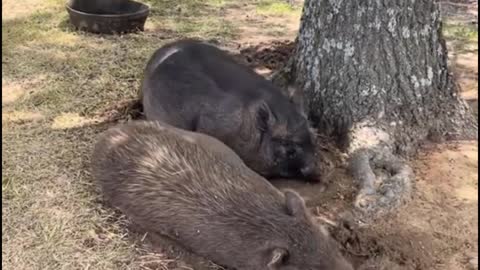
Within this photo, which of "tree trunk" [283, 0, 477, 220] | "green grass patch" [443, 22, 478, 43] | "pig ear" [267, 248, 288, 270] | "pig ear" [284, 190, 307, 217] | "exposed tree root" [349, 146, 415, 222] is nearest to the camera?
"pig ear" [267, 248, 288, 270]

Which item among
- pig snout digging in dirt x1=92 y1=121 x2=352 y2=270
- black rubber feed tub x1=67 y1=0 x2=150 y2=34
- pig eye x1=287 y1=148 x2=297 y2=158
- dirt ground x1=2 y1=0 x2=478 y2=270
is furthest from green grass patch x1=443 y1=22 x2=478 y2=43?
pig snout digging in dirt x1=92 y1=121 x2=352 y2=270

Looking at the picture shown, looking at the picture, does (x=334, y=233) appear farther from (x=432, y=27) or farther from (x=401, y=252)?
(x=432, y=27)

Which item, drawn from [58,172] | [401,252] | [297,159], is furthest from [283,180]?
[58,172]

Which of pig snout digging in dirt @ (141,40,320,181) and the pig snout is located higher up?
pig snout digging in dirt @ (141,40,320,181)

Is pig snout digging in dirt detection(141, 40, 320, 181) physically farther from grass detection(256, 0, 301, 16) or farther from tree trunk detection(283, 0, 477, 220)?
grass detection(256, 0, 301, 16)

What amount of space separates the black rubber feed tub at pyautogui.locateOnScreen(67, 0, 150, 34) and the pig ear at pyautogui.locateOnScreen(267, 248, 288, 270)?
4497 mm

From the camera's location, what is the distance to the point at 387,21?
492 cm

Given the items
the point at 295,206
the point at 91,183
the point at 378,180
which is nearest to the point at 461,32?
the point at 378,180

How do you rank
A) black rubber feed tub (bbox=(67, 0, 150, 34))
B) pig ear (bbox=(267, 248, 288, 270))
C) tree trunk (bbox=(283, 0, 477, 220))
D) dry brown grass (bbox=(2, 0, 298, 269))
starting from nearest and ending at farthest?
pig ear (bbox=(267, 248, 288, 270)) < dry brown grass (bbox=(2, 0, 298, 269)) < tree trunk (bbox=(283, 0, 477, 220)) < black rubber feed tub (bbox=(67, 0, 150, 34))

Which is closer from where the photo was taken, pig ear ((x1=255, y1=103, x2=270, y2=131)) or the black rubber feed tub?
pig ear ((x1=255, y1=103, x2=270, y2=131))

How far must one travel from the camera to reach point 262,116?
482 cm

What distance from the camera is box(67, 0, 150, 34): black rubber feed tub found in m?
7.43

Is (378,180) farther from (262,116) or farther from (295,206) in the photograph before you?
(295,206)

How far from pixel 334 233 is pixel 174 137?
1.18 metres
